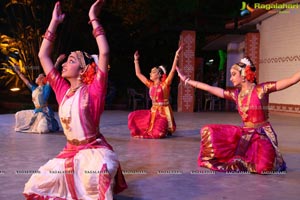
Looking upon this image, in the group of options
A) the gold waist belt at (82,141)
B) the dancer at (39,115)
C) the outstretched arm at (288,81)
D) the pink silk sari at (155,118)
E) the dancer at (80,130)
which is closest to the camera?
the dancer at (80,130)

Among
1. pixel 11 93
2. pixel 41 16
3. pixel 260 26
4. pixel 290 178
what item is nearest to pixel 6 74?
pixel 11 93

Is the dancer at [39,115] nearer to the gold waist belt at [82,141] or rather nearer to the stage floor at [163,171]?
the stage floor at [163,171]

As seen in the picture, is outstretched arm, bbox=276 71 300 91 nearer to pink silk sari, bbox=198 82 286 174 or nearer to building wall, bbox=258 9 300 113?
pink silk sari, bbox=198 82 286 174

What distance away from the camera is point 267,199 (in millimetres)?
3643

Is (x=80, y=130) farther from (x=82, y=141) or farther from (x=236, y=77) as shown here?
(x=236, y=77)

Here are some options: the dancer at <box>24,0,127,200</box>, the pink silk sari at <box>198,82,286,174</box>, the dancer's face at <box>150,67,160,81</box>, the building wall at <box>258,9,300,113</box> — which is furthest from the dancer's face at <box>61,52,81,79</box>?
the building wall at <box>258,9,300,113</box>

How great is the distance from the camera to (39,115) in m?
8.66

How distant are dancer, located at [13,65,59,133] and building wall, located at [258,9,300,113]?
7.60 meters

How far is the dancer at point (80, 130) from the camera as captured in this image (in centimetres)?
309

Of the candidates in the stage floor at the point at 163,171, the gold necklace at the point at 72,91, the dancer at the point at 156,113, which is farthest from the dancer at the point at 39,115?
the gold necklace at the point at 72,91

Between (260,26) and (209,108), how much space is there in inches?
147

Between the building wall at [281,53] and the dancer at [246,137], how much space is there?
847 centimetres

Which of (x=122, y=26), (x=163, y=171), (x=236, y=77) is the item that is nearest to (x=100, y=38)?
(x=163, y=171)

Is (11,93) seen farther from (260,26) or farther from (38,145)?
(38,145)
